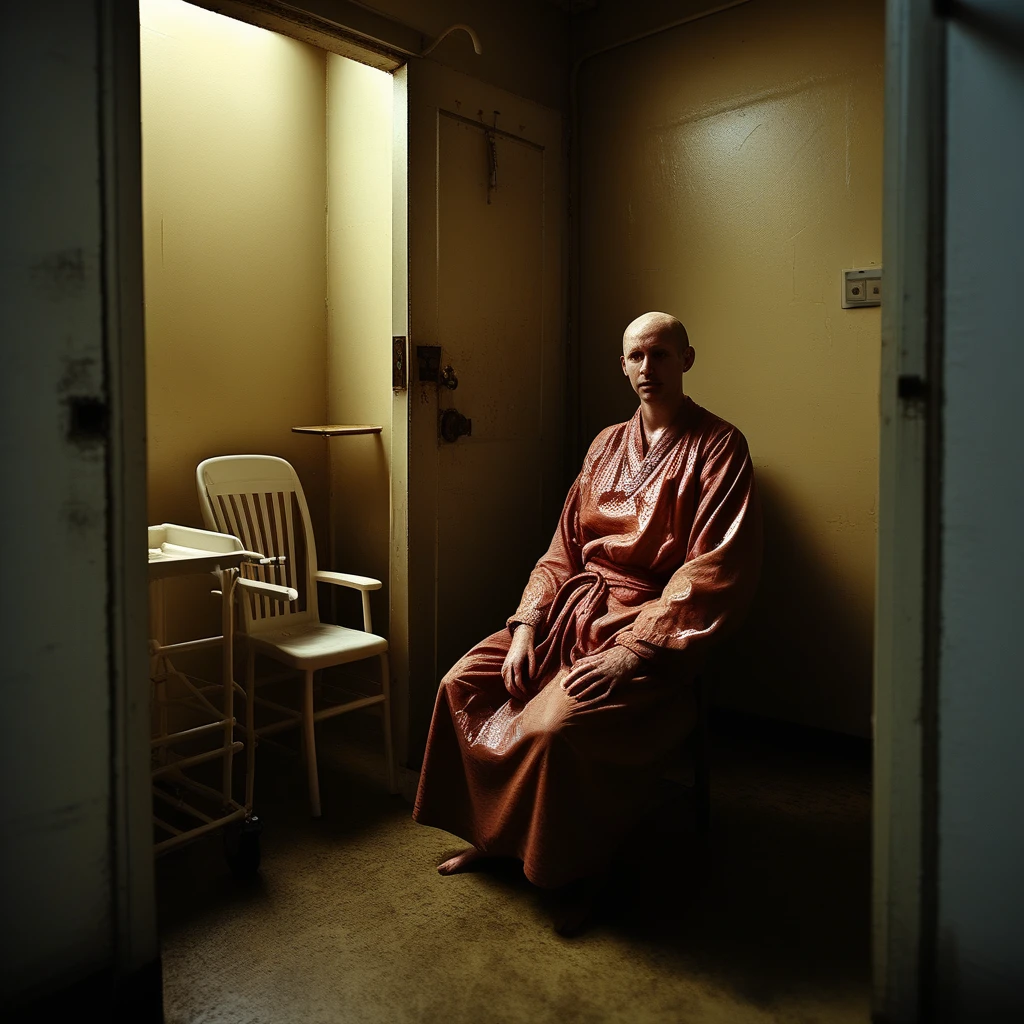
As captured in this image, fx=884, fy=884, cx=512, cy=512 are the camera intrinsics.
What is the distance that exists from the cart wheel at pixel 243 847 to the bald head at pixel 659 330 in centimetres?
157

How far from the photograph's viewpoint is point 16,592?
4.25ft

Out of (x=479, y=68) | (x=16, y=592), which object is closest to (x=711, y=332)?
(x=479, y=68)

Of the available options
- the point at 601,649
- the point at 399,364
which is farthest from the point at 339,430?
the point at 601,649

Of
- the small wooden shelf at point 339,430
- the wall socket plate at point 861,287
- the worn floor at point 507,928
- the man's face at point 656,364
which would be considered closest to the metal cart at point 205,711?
the worn floor at point 507,928

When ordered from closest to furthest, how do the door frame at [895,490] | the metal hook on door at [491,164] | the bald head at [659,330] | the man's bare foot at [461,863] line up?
the door frame at [895,490], the man's bare foot at [461,863], the bald head at [659,330], the metal hook on door at [491,164]

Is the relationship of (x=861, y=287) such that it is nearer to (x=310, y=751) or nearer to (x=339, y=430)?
(x=339, y=430)

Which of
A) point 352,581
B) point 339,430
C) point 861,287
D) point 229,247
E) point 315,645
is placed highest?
point 229,247

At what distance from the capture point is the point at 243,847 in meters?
2.12

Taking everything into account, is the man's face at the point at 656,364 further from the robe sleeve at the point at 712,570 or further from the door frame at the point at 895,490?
the door frame at the point at 895,490

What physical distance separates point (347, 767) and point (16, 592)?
1738 mm

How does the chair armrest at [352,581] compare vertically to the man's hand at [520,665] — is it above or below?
above

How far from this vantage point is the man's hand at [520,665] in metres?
2.17

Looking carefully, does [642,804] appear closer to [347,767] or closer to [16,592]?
[347,767]

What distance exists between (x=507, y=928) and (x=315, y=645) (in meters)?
0.98
